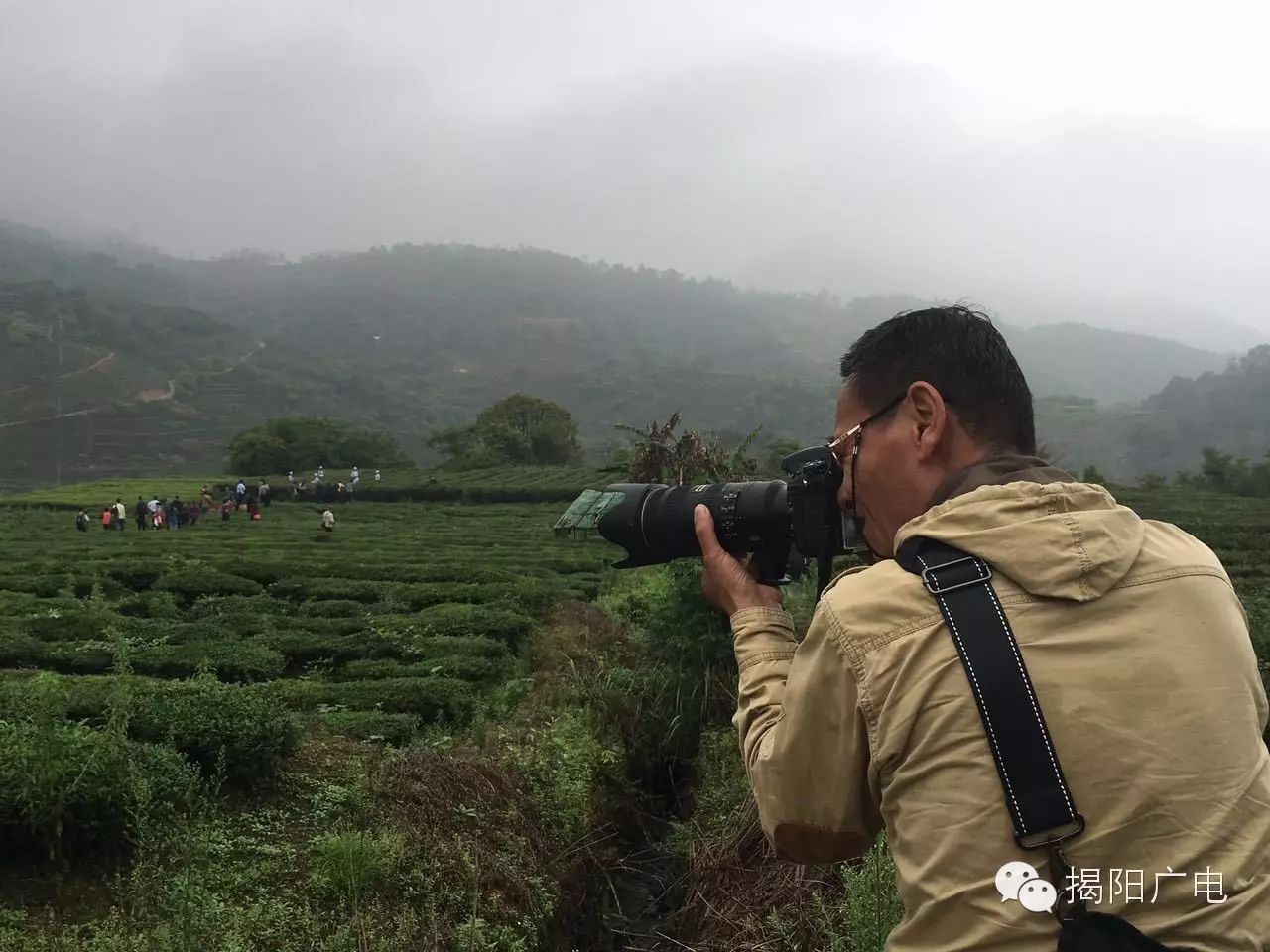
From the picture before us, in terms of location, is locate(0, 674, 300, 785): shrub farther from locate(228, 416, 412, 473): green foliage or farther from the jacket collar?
locate(228, 416, 412, 473): green foliage

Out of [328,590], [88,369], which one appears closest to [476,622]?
[328,590]

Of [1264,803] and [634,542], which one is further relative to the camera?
[634,542]

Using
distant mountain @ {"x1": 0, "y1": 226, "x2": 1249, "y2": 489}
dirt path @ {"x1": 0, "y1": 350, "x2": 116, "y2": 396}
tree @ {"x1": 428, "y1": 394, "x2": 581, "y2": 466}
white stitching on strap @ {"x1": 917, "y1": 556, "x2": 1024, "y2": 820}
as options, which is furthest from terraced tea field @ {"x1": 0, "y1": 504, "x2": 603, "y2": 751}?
dirt path @ {"x1": 0, "y1": 350, "x2": 116, "y2": 396}

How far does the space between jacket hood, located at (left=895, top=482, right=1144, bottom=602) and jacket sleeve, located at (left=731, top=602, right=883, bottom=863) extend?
209 mm

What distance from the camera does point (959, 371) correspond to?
1.29 m

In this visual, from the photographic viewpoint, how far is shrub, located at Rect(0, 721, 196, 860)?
353 cm

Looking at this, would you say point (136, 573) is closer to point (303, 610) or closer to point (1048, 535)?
point (303, 610)

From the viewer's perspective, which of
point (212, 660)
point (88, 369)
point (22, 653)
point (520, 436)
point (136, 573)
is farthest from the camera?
point (88, 369)

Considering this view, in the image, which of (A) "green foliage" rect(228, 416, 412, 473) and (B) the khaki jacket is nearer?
(B) the khaki jacket

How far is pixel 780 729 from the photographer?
114 cm

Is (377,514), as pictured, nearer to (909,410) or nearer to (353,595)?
(353,595)

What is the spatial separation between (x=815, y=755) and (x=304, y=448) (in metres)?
45.9

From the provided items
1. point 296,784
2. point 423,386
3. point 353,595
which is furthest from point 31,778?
point 423,386

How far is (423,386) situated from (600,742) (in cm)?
11142
